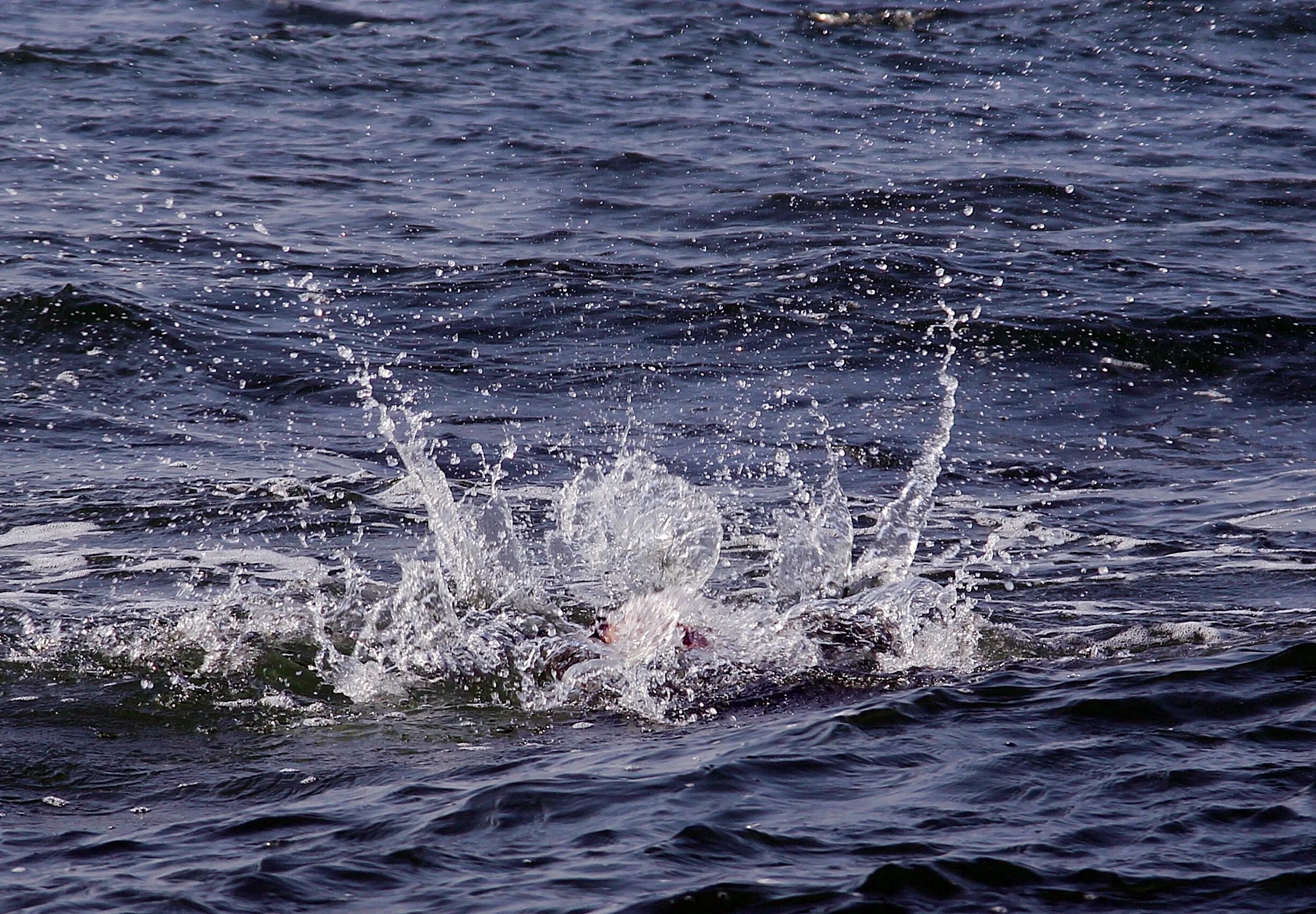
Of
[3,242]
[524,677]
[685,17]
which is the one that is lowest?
[524,677]

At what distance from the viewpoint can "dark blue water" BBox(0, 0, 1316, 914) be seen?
15.7 feet

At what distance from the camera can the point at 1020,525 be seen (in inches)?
319

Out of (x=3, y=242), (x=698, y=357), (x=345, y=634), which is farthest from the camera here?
(x=3, y=242)

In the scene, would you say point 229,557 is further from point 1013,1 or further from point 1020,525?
point 1013,1

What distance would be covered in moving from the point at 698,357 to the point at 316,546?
3.69 metres

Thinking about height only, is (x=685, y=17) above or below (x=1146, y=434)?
above

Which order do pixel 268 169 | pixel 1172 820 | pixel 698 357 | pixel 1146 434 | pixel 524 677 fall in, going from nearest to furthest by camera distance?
pixel 1172 820, pixel 524 677, pixel 1146 434, pixel 698 357, pixel 268 169

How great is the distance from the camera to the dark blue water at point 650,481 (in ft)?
15.7

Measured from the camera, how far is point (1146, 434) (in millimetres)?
9523

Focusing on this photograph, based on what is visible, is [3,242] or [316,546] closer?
[316,546]

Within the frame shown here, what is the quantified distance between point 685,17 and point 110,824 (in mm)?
16445

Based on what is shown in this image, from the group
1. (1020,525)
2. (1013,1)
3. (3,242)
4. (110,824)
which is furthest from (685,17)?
(110,824)

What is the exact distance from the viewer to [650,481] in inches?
311

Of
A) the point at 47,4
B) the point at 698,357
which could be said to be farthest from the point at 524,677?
the point at 47,4
